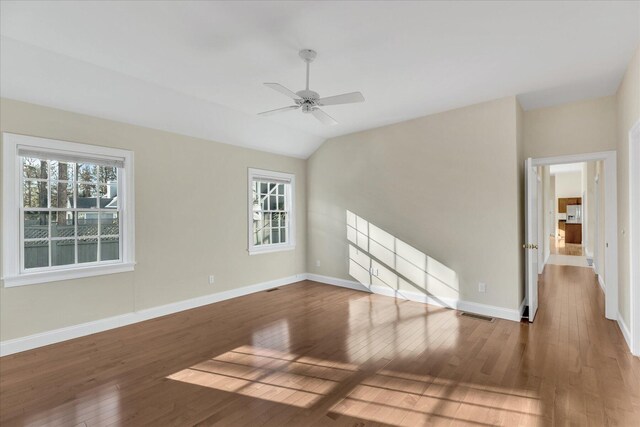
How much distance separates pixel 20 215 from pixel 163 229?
4.90 ft

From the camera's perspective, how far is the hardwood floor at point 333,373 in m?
2.18

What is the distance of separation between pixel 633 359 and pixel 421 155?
131 inches

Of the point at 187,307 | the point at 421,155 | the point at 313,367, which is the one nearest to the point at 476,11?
the point at 421,155

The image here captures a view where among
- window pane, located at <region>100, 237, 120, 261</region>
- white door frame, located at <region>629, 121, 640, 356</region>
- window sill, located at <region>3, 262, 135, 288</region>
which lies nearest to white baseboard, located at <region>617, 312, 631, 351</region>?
white door frame, located at <region>629, 121, 640, 356</region>

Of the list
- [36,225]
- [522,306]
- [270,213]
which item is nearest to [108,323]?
[36,225]

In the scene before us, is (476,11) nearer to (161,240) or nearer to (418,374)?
(418,374)

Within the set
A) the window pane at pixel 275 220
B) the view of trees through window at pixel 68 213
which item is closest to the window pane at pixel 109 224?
the view of trees through window at pixel 68 213

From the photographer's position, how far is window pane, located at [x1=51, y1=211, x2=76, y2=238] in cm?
Answer: 355

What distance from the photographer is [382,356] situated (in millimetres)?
3061

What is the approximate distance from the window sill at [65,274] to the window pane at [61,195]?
Result: 2.53 feet

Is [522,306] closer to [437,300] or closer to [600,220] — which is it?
[437,300]

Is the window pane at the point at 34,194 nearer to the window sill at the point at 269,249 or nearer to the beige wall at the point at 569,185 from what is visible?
the window sill at the point at 269,249

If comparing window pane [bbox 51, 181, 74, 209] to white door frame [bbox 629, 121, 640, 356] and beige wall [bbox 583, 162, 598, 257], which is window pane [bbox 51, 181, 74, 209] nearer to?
white door frame [bbox 629, 121, 640, 356]

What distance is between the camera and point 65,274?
3512mm
